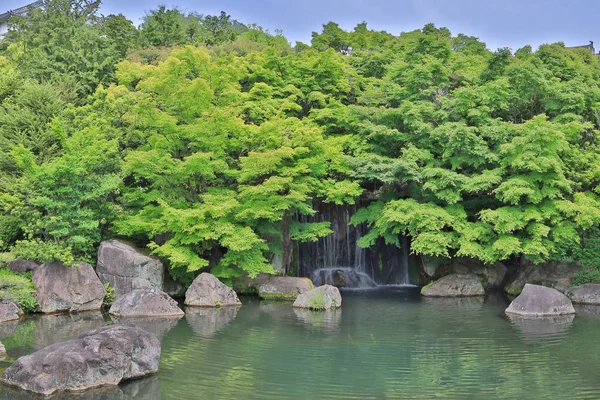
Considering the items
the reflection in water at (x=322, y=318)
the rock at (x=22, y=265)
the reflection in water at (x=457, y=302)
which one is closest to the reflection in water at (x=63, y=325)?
the rock at (x=22, y=265)

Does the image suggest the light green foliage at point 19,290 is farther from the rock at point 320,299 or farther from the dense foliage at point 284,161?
the rock at point 320,299

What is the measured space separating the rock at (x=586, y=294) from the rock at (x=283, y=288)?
10.6 meters

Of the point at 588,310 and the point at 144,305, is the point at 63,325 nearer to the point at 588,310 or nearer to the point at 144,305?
the point at 144,305

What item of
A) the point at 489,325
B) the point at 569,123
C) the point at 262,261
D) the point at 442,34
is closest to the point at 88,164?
the point at 262,261

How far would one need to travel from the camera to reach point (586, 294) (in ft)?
75.2

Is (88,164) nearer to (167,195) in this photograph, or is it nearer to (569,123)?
(167,195)

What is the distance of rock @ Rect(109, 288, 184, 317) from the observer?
65.0ft

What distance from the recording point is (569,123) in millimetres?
24344

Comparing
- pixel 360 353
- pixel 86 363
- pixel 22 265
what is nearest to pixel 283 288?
pixel 360 353

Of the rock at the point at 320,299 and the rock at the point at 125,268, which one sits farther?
the rock at the point at 125,268

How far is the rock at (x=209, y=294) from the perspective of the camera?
22219mm

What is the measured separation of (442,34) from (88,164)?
28403 mm

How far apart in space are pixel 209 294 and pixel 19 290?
666cm

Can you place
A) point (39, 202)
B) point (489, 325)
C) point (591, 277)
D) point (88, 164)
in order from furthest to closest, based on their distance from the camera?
point (591, 277), point (88, 164), point (39, 202), point (489, 325)
